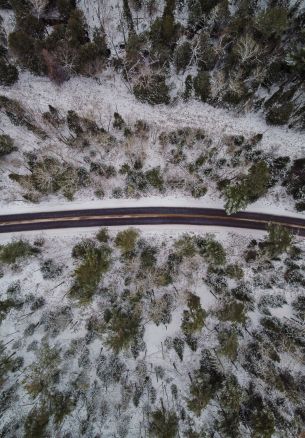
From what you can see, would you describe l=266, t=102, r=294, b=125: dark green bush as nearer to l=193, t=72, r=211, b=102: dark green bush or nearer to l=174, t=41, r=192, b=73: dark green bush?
l=193, t=72, r=211, b=102: dark green bush

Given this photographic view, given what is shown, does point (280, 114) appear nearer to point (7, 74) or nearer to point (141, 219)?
point (141, 219)

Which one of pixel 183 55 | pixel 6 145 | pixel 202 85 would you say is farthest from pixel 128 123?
pixel 6 145

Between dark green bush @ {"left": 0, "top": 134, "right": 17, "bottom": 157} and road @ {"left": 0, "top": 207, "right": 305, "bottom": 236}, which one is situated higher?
dark green bush @ {"left": 0, "top": 134, "right": 17, "bottom": 157}

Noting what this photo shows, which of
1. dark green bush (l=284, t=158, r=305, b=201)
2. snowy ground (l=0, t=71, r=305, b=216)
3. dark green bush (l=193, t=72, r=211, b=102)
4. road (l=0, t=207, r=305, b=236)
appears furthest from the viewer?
snowy ground (l=0, t=71, r=305, b=216)

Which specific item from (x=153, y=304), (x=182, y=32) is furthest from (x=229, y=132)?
(x=153, y=304)

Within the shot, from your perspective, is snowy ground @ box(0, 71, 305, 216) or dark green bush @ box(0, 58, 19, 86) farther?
snowy ground @ box(0, 71, 305, 216)

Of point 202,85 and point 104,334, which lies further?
point 202,85

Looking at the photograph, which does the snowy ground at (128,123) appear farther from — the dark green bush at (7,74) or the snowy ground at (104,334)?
the snowy ground at (104,334)

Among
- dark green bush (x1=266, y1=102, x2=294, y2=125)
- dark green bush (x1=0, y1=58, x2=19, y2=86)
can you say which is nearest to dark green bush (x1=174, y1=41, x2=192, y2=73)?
dark green bush (x1=266, y1=102, x2=294, y2=125)

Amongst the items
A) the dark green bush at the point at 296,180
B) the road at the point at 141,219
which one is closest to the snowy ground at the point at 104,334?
the road at the point at 141,219
